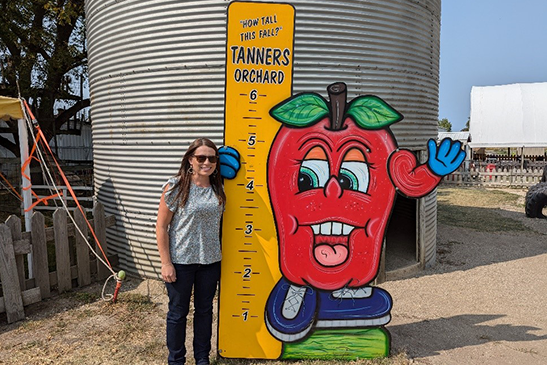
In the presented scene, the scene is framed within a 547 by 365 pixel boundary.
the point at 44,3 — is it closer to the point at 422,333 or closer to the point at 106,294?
the point at 106,294

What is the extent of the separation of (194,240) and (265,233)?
2.31ft

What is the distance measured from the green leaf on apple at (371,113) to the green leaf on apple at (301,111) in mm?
259

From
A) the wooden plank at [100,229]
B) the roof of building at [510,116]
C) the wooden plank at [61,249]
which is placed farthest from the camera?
the roof of building at [510,116]

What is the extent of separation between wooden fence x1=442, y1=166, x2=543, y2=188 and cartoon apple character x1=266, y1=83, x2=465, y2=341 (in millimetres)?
19424

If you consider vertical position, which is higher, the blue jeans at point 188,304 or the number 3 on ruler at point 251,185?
the number 3 on ruler at point 251,185

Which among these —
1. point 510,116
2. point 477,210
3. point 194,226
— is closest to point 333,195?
point 194,226

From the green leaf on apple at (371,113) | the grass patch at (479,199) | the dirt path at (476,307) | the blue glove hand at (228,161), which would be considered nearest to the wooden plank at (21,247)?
the blue glove hand at (228,161)

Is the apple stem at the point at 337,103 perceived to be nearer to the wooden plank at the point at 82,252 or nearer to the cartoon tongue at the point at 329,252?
the cartoon tongue at the point at 329,252

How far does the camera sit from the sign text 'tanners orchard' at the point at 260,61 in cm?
344

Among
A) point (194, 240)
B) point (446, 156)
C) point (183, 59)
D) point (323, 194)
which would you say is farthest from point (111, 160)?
point (446, 156)

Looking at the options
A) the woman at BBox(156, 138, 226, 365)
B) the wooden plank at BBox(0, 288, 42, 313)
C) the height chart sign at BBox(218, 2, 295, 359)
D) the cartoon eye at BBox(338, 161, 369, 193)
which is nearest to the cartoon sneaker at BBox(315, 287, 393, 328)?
the height chart sign at BBox(218, 2, 295, 359)

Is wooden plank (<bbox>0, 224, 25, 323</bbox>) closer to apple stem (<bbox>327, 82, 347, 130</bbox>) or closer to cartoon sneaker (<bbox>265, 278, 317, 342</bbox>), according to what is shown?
cartoon sneaker (<bbox>265, 278, 317, 342</bbox>)

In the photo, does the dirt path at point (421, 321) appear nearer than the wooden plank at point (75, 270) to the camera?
Yes

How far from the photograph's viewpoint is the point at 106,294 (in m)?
5.45
